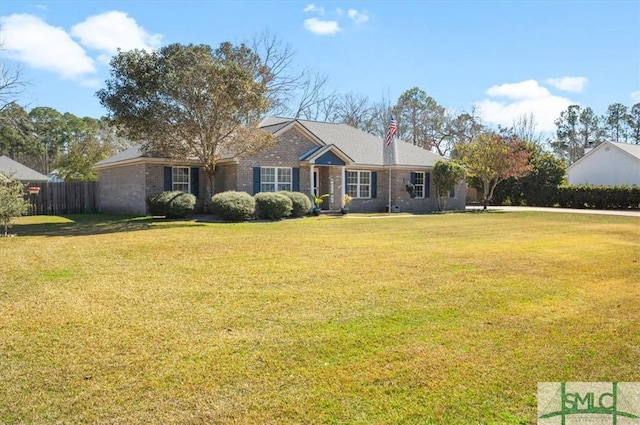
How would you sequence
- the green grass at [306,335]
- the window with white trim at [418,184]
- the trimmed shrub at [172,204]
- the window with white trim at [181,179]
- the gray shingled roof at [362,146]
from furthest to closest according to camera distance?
the window with white trim at [418,184] < the gray shingled roof at [362,146] < the window with white trim at [181,179] < the trimmed shrub at [172,204] < the green grass at [306,335]

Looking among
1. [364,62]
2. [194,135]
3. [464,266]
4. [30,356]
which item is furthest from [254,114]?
[30,356]

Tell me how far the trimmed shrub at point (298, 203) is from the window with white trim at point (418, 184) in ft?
29.5

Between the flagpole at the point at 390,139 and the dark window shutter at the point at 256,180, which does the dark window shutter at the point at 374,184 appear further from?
the dark window shutter at the point at 256,180

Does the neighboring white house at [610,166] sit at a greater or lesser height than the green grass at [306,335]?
greater

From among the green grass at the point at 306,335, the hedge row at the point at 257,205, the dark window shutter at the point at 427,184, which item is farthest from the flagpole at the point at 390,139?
the green grass at the point at 306,335

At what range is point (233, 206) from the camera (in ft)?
62.6

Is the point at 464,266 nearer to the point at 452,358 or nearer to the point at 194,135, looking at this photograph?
the point at 452,358

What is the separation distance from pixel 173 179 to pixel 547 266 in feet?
Result: 59.1

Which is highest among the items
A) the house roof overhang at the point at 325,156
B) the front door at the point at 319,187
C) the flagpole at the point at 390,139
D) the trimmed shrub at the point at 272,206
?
the flagpole at the point at 390,139

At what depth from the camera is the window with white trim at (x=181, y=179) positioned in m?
22.8

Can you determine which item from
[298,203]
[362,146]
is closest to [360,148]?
[362,146]

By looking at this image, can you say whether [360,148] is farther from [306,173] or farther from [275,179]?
[275,179]

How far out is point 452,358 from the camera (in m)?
4.48

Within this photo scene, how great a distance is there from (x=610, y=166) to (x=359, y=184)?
2459cm
